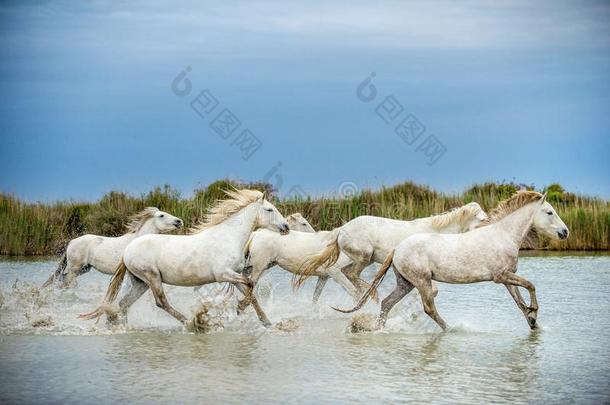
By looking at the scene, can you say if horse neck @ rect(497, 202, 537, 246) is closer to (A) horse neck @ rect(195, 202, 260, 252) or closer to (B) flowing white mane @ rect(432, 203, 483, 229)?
(B) flowing white mane @ rect(432, 203, 483, 229)

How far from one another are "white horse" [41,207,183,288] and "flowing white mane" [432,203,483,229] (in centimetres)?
354

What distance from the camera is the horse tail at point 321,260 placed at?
453 inches

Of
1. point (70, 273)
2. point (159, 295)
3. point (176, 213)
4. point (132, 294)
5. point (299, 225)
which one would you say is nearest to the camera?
point (159, 295)

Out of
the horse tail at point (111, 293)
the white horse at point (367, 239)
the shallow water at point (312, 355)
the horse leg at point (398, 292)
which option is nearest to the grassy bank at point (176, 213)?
the shallow water at point (312, 355)

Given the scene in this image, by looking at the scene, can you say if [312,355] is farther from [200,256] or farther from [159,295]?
[159,295]

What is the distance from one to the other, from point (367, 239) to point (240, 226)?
88.0 inches

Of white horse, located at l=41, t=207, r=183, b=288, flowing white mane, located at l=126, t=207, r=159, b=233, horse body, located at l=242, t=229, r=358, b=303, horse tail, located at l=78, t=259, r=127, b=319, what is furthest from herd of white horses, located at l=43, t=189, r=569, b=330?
flowing white mane, located at l=126, t=207, r=159, b=233

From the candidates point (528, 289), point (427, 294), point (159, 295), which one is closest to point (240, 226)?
point (159, 295)

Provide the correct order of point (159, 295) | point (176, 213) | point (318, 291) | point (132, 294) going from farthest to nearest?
point (176, 213), point (318, 291), point (132, 294), point (159, 295)

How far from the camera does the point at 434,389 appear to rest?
7352 mm

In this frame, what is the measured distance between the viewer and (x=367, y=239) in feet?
39.4

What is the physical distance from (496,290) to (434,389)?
23.9ft

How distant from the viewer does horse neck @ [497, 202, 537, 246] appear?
10.0 m

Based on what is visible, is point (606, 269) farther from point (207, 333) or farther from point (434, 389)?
point (434, 389)
